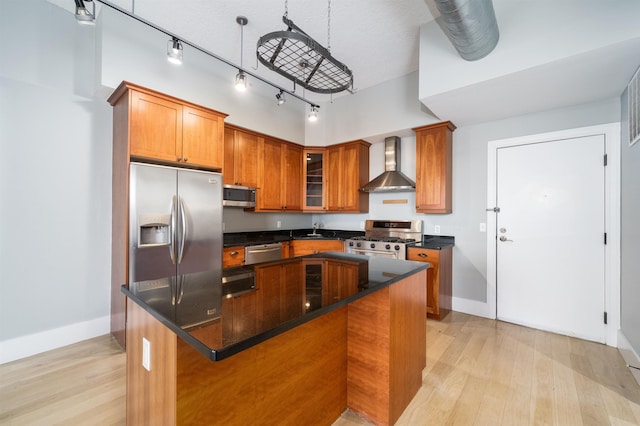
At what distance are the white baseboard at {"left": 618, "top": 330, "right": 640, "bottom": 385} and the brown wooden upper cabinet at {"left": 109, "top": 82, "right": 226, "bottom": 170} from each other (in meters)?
4.19

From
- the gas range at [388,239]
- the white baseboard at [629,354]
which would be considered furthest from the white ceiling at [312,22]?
the white baseboard at [629,354]

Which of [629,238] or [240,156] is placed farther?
[240,156]

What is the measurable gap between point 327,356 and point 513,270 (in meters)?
2.82

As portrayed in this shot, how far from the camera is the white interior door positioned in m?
2.75

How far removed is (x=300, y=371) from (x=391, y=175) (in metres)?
3.19

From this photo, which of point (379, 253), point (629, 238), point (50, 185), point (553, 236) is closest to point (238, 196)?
point (50, 185)

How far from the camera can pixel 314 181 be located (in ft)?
15.3

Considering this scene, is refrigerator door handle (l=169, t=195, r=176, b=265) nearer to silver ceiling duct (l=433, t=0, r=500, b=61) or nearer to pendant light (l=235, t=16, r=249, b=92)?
pendant light (l=235, t=16, r=249, b=92)

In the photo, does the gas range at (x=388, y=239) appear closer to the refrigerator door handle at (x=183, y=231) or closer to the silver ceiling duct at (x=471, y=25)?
the silver ceiling duct at (x=471, y=25)

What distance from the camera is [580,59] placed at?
2041 millimetres

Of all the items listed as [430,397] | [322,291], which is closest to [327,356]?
[322,291]

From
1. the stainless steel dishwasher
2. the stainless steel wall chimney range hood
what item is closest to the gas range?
the stainless steel wall chimney range hood

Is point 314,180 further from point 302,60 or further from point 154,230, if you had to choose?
point 302,60

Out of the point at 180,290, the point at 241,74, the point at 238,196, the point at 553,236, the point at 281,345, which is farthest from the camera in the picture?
the point at 238,196
